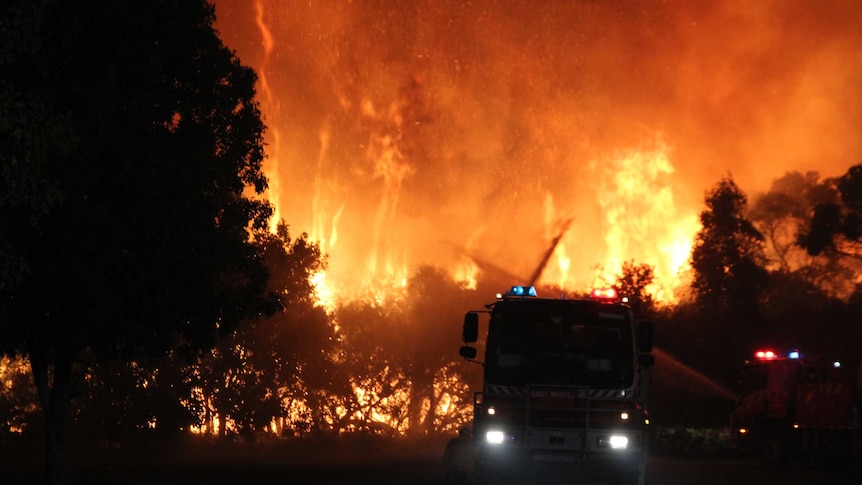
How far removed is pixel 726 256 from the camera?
75.1m

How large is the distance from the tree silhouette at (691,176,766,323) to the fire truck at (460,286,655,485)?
49962 millimetres

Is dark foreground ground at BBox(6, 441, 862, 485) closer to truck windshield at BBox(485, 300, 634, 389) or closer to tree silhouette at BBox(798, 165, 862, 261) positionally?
truck windshield at BBox(485, 300, 634, 389)

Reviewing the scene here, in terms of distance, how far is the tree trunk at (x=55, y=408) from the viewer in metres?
23.0

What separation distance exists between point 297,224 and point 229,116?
75.3 m

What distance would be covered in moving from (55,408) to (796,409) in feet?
74.8

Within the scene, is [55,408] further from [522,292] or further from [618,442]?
[618,442]

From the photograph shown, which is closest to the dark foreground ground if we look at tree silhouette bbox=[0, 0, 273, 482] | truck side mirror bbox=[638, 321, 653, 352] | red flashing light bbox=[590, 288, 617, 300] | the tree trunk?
the tree trunk

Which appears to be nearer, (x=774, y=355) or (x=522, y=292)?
(x=522, y=292)

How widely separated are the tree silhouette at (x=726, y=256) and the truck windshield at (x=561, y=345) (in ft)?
164

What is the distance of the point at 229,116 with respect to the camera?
24391 millimetres

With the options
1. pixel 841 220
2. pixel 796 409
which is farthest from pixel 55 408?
pixel 841 220

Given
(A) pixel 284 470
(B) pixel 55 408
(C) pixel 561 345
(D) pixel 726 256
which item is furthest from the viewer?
(D) pixel 726 256

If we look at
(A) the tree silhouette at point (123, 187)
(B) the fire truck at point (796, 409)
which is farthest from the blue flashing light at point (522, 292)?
(B) the fire truck at point (796, 409)

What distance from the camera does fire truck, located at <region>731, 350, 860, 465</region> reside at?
114 feet
